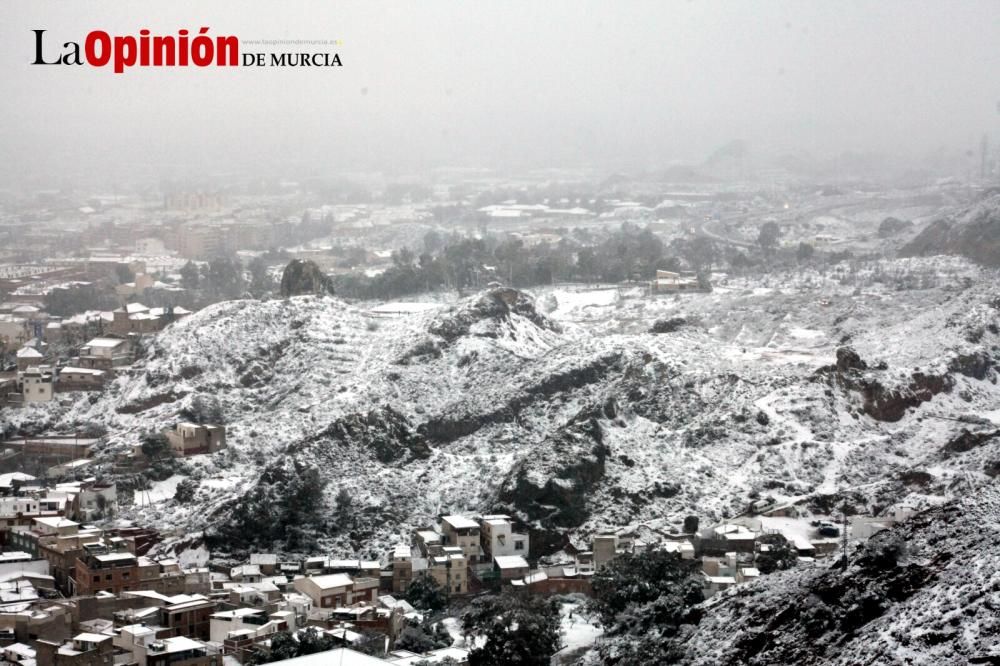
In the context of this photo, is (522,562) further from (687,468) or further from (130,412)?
(130,412)

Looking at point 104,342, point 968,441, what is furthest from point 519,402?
point 104,342

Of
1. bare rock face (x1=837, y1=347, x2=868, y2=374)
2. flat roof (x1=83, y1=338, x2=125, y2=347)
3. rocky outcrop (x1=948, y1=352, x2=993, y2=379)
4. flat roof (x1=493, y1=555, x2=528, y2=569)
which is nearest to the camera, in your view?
flat roof (x1=493, y1=555, x2=528, y2=569)

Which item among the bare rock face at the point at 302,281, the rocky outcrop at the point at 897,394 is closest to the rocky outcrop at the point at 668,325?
the rocky outcrop at the point at 897,394

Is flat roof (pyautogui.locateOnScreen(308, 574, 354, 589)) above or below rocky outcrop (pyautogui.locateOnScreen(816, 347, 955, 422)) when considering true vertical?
below

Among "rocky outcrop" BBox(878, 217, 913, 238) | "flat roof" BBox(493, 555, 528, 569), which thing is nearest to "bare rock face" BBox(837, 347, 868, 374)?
"flat roof" BBox(493, 555, 528, 569)

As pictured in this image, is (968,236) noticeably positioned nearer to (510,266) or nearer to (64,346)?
(510,266)

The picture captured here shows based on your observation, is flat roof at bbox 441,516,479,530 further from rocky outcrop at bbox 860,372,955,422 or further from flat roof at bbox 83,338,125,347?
flat roof at bbox 83,338,125,347
